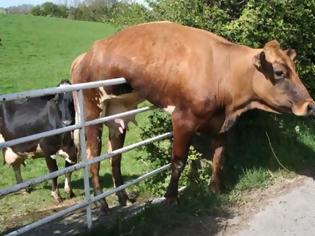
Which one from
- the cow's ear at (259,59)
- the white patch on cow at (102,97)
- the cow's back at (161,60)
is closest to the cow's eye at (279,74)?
the cow's ear at (259,59)

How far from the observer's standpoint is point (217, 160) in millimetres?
6848

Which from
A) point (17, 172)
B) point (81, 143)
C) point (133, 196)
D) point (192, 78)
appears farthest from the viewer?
point (17, 172)

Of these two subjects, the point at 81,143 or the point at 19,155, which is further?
the point at 19,155

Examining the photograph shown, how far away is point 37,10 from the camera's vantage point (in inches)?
2847

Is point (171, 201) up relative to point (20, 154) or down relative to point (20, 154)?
up

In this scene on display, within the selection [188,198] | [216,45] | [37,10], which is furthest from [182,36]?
[37,10]

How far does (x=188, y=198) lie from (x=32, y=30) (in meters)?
38.0

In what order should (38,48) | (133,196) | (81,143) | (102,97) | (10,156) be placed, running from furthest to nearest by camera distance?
1. (38,48)
2. (10,156)
3. (133,196)
4. (102,97)
5. (81,143)

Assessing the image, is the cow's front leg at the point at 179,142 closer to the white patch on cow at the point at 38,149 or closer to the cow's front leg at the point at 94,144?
the cow's front leg at the point at 94,144

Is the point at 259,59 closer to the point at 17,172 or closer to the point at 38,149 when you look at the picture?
the point at 38,149

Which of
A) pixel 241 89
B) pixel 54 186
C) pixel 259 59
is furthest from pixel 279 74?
pixel 54 186

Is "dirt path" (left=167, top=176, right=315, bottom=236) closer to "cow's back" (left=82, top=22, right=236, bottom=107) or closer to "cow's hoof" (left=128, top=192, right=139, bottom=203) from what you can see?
"cow's back" (left=82, top=22, right=236, bottom=107)

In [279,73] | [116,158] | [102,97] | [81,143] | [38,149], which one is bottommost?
[38,149]

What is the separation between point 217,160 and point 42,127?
3.01 meters
